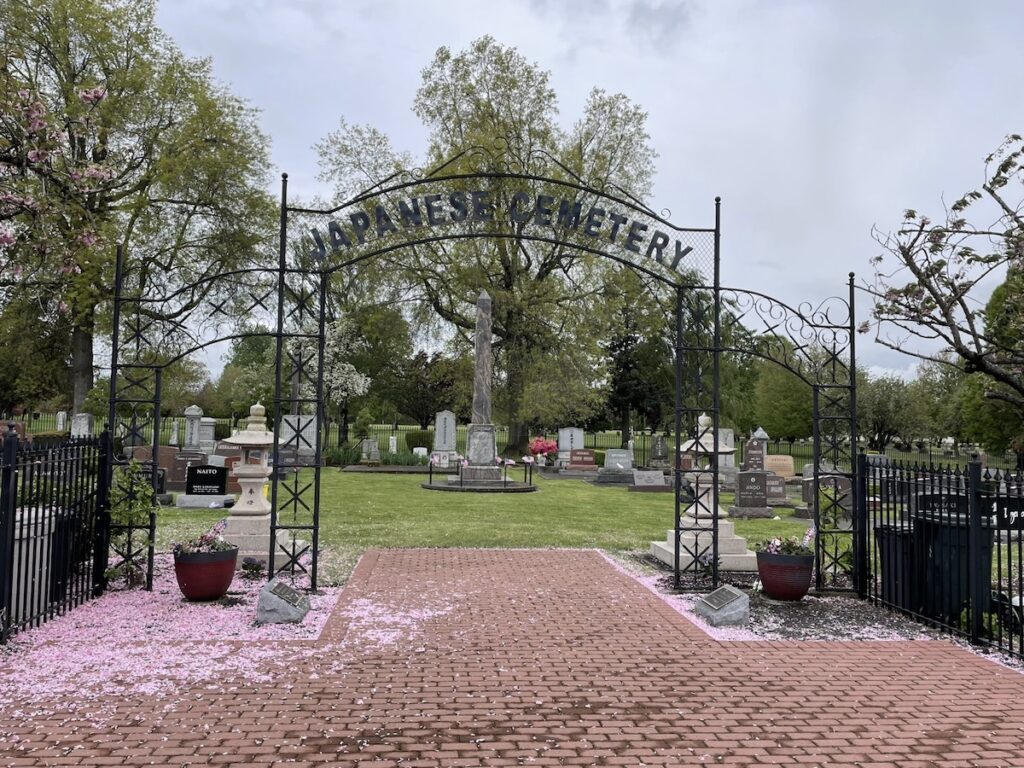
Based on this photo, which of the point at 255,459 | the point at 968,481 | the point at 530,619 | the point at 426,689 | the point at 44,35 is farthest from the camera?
the point at 44,35

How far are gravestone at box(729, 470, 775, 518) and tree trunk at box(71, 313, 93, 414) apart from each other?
81.2 ft

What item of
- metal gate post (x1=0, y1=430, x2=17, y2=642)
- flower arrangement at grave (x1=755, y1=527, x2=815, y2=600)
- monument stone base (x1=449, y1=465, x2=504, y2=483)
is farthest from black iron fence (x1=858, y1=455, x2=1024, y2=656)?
monument stone base (x1=449, y1=465, x2=504, y2=483)

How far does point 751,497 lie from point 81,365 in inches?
1031

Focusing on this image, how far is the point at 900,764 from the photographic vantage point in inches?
166

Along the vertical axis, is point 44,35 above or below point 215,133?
above

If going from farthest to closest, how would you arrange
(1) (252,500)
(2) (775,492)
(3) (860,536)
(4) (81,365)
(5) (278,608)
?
(4) (81,365) < (2) (775,492) < (1) (252,500) < (3) (860,536) < (5) (278,608)

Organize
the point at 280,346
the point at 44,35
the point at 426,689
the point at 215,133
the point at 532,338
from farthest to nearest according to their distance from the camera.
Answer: the point at 532,338 → the point at 215,133 → the point at 44,35 → the point at 280,346 → the point at 426,689

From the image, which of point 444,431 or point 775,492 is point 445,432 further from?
point 775,492

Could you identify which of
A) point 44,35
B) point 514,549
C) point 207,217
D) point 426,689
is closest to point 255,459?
point 514,549

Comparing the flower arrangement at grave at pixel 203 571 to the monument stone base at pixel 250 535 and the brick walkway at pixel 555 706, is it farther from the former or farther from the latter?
the monument stone base at pixel 250 535

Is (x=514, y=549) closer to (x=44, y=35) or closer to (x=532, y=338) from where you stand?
(x=532, y=338)

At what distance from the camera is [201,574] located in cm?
779

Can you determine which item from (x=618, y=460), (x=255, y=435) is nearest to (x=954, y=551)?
(x=255, y=435)

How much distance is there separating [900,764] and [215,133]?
30680 millimetres
